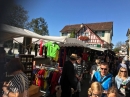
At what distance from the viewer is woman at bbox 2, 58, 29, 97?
1.20 m

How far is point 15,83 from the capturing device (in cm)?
124

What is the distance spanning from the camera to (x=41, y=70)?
3.93 metres

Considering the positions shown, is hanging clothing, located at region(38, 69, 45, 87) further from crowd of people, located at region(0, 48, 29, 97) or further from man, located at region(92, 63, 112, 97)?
crowd of people, located at region(0, 48, 29, 97)

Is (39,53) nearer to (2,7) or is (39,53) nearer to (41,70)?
(41,70)

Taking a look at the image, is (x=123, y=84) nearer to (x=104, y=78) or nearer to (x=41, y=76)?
(x=104, y=78)

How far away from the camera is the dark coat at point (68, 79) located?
2375 millimetres

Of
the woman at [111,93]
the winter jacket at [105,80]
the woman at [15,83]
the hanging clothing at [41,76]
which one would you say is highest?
the woman at [15,83]

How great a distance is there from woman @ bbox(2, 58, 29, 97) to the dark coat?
1.14 metres

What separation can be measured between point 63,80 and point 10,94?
1.39 m

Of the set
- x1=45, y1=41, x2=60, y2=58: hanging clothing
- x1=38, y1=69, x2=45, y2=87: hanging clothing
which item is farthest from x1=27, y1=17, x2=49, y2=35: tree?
x1=38, y1=69, x2=45, y2=87: hanging clothing

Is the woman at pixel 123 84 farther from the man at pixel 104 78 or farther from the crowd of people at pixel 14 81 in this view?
the crowd of people at pixel 14 81

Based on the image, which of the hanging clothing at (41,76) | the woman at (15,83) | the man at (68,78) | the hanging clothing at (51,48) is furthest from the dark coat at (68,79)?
the hanging clothing at (51,48)

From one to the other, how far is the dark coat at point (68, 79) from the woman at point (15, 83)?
1.14 metres

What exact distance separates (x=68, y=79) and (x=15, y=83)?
1301mm
